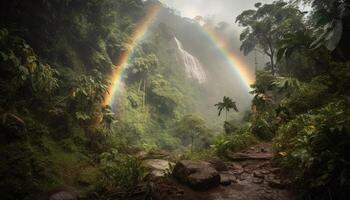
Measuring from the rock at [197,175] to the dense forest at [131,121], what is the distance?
27 millimetres

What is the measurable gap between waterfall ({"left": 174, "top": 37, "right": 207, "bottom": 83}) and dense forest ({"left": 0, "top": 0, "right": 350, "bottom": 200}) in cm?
2278

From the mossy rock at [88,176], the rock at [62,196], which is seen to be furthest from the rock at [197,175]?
the mossy rock at [88,176]

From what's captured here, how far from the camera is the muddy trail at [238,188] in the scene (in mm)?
5453

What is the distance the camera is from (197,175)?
20.3 feet

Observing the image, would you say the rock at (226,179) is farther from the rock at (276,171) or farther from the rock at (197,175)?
the rock at (276,171)

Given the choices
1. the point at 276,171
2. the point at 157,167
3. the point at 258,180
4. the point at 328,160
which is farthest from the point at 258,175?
the point at 157,167

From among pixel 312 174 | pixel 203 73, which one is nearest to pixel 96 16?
pixel 312 174

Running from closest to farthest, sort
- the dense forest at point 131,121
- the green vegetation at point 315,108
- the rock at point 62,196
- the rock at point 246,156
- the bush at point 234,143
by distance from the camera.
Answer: the green vegetation at point 315,108 < the dense forest at point 131,121 < the rock at point 62,196 < the rock at point 246,156 < the bush at point 234,143

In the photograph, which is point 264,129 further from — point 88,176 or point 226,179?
point 88,176

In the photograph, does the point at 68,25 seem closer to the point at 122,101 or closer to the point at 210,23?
the point at 122,101

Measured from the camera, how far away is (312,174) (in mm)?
4852

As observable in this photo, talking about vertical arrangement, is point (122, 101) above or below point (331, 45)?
above

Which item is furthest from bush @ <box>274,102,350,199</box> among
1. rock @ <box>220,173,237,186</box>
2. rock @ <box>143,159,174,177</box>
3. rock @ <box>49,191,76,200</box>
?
rock @ <box>49,191,76,200</box>

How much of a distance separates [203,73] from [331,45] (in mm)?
54117
